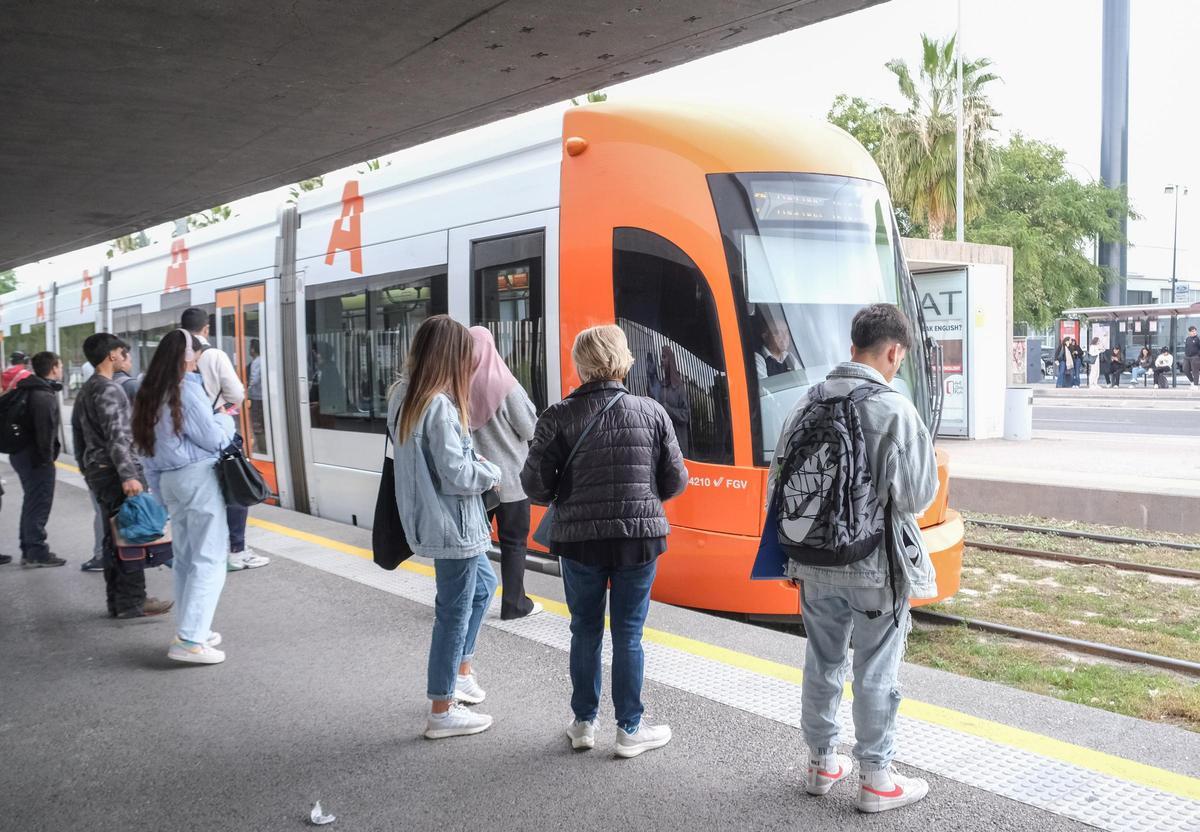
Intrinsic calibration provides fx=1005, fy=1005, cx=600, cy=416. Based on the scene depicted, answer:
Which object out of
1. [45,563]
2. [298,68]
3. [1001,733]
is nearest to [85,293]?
[45,563]

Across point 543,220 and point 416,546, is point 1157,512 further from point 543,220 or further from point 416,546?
point 416,546

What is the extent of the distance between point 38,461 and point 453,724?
525 cm

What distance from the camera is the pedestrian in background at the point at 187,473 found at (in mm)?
4781

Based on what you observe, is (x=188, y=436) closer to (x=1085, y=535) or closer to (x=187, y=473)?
(x=187, y=473)

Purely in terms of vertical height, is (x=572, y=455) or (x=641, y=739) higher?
(x=572, y=455)

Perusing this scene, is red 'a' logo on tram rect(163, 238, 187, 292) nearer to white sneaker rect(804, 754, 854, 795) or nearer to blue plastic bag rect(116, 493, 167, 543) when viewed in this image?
blue plastic bag rect(116, 493, 167, 543)

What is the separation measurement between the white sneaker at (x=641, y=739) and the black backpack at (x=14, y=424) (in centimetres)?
583

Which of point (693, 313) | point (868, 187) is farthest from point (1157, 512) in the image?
point (693, 313)

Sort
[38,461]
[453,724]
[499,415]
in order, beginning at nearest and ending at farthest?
1. [453,724]
2. [499,415]
3. [38,461]

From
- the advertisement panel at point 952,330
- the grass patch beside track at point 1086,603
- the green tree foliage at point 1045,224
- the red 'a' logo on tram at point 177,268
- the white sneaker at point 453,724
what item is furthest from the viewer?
the green tree foliage at point 1045,224

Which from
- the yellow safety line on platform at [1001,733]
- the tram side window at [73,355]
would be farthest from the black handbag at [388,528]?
the tram side window at [73,355]

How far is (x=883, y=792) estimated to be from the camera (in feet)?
10.4

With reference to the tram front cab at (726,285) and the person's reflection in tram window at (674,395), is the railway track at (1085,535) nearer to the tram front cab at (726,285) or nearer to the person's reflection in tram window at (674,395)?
the tram front cab at (726,285)

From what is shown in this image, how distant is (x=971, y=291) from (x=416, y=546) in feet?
49.0
